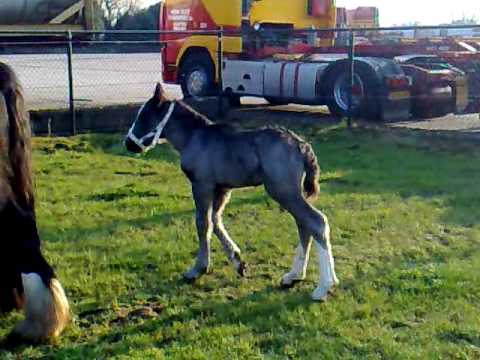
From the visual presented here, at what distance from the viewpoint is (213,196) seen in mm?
5676

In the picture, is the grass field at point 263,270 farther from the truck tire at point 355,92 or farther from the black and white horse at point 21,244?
the truck tire at point 355,92

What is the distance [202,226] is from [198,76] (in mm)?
12995

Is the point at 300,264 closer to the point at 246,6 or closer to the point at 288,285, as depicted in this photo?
the point at 288,285

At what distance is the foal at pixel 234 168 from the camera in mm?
5324

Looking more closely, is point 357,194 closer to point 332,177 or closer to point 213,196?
point 332,177

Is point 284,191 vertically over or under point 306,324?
over

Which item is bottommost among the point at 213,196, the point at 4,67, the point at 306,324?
the point at 306,324

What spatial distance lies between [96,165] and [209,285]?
550cm

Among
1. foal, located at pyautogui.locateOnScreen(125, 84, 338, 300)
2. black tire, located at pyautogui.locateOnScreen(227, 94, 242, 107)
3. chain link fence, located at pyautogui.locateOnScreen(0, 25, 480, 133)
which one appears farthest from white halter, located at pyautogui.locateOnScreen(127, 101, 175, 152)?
black tire, located at pyautogui.locateOnScreen(227, 94, 242, 107)

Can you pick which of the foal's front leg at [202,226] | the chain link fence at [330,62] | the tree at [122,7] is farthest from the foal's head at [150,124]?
the tree at [122,7]

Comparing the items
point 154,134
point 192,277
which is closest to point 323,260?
point 192,277

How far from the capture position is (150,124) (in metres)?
5.75

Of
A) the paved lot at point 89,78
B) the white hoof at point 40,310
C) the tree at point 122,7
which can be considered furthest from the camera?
the tree at point 122,7

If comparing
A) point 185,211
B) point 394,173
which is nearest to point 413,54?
point 394,173
